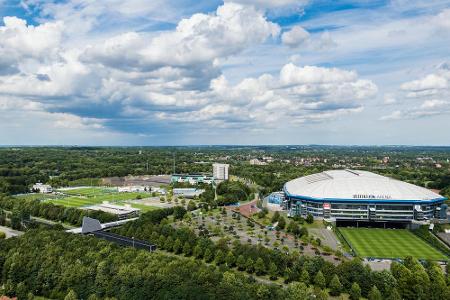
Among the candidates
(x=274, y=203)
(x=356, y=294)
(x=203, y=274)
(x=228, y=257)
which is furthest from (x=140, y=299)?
(x=274, y=203)

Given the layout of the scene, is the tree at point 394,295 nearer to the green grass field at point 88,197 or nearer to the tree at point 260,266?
the tree at point 260,266

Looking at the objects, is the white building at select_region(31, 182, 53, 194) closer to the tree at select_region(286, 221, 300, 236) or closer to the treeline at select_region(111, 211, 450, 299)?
the treeline at select_region(111, 211, 450, 299)

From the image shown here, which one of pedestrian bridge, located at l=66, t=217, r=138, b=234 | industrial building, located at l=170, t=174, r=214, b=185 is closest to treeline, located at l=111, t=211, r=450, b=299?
pedestrian bridge, located at l=66, t=217, r=138, b=234

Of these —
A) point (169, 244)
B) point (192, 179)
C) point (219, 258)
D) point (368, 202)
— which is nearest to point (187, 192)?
point (192, 179)

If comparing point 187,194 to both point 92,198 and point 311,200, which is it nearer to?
point 92,198

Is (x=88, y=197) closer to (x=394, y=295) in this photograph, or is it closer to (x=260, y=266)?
(x=260, y=266)

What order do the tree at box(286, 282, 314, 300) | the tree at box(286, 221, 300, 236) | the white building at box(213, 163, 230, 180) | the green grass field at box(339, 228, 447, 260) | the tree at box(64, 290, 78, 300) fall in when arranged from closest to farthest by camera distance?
the tree at box(64, 290, 78, 300)
the tree at box(286, 282, 314, 300)
the green grass field at box(339, 228, 447, 260)
the tree at box(286, 221, 300, 236)
the white building at box(213, 163, 230, 180)

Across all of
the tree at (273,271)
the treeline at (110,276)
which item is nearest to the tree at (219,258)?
the treeline at (110,276)
